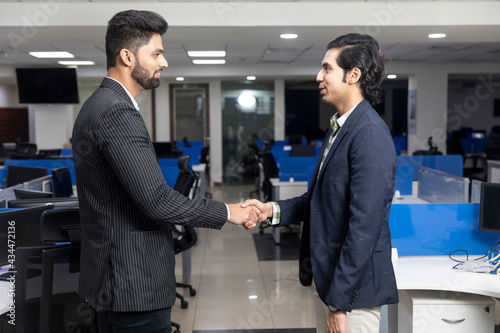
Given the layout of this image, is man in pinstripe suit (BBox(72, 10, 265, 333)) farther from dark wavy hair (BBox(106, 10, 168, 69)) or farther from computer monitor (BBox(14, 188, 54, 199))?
computer monitor (BBox(14, 188, 54, 199))

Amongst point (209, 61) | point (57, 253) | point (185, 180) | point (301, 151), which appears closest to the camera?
point (57, 253)

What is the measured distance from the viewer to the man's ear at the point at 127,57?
159 centimetres

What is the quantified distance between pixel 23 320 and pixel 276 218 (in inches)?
40.8

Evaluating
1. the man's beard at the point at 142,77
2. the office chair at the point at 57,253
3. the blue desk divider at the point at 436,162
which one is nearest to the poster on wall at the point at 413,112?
the blue desk divider at the point at 436,162

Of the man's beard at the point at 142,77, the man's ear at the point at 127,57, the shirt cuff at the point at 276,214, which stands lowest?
the shirt cuff at the point at 276,214

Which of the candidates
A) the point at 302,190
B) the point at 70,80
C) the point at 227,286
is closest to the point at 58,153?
the point at 70,80

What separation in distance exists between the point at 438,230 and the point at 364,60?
1.67 m

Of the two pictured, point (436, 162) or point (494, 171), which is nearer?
point (436, 162)

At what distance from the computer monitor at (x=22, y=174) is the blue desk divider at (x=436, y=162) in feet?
13.1

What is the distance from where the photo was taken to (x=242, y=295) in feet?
15.2

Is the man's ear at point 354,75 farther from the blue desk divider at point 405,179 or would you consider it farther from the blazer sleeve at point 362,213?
the blue desk divider at point 405,179

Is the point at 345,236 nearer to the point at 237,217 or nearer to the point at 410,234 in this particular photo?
the point at 237,217

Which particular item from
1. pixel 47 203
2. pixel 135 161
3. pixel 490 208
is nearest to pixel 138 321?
pixel 135 161

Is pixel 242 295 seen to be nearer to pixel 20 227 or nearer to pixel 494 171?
pixel 20 227
